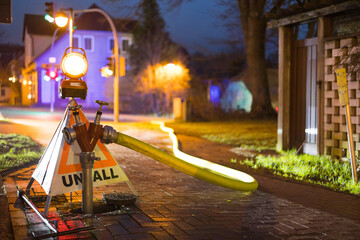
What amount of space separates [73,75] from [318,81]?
699 centimetres

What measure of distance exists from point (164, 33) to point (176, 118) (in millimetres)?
→ 14492

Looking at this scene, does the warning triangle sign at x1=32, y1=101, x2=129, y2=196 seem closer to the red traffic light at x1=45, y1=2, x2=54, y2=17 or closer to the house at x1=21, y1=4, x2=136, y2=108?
the red traffic light at x1=45, y1=2, x2=54, y2=17

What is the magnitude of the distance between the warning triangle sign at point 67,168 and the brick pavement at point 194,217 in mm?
338

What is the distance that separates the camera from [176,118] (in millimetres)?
25719

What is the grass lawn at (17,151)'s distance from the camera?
29.3ft

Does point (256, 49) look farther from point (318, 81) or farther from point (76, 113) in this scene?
point (76, 113)

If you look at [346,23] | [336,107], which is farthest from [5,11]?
[346,23]

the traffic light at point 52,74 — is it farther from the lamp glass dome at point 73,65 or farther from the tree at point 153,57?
the lamp glass dome at point 73,65

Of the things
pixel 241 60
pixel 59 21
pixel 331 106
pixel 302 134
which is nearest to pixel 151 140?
pixel 302 134

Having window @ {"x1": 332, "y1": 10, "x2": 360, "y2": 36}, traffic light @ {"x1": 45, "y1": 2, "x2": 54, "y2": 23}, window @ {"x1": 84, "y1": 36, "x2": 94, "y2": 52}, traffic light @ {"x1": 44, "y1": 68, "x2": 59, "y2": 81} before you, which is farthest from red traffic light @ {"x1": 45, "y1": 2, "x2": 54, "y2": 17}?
window @ {"x1": 84, "y1": 36, "x2": 94, "y2": 52}

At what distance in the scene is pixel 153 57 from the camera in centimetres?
3762

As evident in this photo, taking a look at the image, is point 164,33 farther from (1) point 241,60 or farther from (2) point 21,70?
(2) point 21,70

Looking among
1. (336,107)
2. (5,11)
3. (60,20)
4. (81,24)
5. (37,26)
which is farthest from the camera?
(37,26)

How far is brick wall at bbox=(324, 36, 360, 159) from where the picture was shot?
31.1 ft
